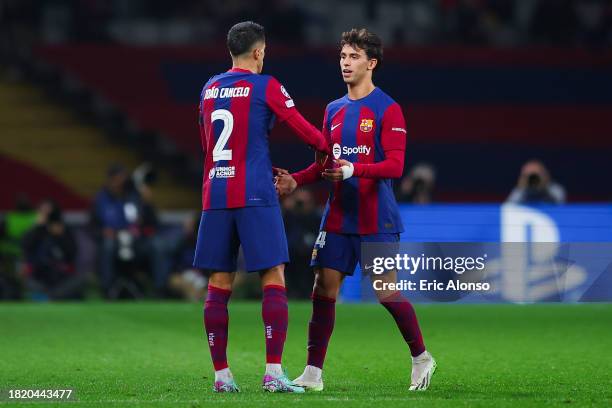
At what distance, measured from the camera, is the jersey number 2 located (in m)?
7.33

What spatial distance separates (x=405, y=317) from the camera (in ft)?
24.9

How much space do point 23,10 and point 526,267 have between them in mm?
18379

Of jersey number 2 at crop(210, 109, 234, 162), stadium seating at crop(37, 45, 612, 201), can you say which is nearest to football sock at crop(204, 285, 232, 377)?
jersey number 2 at crop(210, 109, 234, 162)

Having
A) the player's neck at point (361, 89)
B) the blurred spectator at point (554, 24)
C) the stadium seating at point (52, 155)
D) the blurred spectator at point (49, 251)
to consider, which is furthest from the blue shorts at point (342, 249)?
the blurred spectator at point (554, 24)

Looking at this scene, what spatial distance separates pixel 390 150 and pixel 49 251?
1048 cm

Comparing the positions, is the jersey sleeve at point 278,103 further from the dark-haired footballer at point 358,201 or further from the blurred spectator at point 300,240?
the blurred spectator at point 300,240

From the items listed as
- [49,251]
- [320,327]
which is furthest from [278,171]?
[49,251]

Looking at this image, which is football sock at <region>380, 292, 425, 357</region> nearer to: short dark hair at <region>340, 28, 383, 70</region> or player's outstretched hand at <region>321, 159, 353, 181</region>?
player's outstretched hand at <region>321, 159, 353, 181</region>

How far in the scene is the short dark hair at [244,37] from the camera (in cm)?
735

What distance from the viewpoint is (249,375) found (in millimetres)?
8531

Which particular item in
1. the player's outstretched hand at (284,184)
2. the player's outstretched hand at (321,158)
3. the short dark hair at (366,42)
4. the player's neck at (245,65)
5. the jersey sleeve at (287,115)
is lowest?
the player's outstretched hand at (284,184)

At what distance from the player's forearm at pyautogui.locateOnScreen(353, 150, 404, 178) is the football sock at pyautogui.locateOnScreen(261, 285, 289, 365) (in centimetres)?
80

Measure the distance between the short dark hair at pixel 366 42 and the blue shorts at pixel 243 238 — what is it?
1.09 m

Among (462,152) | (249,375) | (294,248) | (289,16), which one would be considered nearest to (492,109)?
(462,152)
